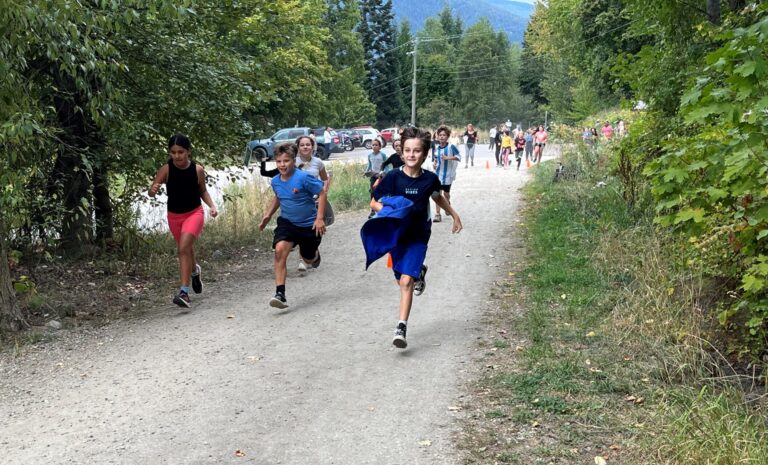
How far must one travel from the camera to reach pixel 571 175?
695 inches

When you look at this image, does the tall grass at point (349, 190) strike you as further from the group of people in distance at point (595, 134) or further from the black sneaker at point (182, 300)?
the black sneaker at point (182, 300)

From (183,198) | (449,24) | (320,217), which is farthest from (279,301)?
(449,24)

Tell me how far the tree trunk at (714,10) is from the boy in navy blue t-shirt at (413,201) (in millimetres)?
4810

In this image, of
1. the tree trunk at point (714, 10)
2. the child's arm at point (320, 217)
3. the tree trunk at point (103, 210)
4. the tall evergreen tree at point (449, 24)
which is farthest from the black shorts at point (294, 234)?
the tall evergreen tree at point (449, 24)

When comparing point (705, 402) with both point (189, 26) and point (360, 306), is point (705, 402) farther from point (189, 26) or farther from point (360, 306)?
point (189, 26)

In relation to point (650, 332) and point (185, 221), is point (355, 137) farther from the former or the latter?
point (650, 332)

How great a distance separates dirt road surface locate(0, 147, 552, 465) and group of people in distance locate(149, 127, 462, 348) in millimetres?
430

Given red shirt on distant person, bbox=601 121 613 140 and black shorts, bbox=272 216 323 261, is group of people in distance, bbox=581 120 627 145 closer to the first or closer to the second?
red shirt on distant person, bbox=601 121 613 140

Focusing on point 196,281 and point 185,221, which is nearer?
point 185,221

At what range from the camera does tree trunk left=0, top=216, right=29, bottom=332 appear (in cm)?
→ 711

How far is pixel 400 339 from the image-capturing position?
6.30 meters

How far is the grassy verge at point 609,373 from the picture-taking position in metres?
4.36

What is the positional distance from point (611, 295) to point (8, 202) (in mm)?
5581

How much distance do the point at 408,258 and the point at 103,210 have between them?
18.0ft
